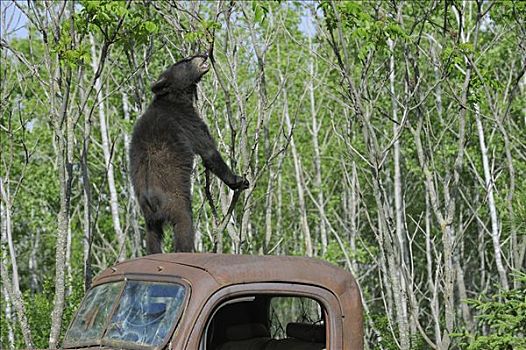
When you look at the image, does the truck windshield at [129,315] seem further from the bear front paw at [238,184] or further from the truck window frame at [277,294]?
the bear front paw at [238,184]

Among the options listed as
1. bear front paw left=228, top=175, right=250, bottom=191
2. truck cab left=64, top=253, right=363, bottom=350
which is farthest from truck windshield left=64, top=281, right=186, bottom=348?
bear front paw left=228, top=175, right=250, bottom=191

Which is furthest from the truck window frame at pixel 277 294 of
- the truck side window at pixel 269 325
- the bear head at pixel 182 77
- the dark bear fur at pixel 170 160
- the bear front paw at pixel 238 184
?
the bear head at pixel 182 77

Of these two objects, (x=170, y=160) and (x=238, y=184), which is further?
(x=238, y=184)

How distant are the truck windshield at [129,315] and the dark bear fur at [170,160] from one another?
3.54 ft

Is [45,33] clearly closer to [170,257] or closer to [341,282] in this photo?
[170,257]

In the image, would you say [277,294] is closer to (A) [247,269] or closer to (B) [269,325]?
(A) [247,269]

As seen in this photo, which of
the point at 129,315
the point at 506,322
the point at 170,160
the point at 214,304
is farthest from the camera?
the point at 506,322

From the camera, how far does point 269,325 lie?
16.8 feet

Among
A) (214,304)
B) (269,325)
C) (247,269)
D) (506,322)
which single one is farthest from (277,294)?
(506,322)

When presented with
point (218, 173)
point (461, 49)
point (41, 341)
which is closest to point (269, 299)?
point (218, 173)

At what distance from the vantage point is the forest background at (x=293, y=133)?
8.18 metres

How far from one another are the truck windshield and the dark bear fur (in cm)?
108

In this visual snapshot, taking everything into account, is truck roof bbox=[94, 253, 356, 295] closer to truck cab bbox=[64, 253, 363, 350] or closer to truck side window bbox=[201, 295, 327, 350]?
truck cab bbox=[64, 253, 363, 350]

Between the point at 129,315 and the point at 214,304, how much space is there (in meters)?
0.57
